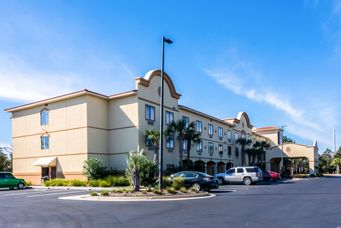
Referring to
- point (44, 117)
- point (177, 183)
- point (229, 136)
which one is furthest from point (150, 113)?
point (229, 136)

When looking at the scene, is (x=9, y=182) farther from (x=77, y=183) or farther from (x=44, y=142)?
(x=44, y=142)

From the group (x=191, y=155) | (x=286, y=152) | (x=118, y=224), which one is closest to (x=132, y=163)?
(x=118, y=224)

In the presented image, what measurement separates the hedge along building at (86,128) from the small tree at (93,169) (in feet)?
3.46

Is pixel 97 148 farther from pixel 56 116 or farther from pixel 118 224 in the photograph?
pixel 118 224

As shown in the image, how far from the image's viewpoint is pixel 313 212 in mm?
13469

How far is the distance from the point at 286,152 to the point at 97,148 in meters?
45.2

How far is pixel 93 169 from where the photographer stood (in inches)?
1344

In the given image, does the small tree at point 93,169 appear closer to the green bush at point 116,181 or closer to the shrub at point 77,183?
the shrub at point 77,183

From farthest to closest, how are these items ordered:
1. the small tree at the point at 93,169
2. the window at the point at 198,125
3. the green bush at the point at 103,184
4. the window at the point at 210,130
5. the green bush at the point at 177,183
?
the window at the point at 210,130
the window at the point at 198,125
the small tree at the point at 93,169
the green bush at the point at 103,184
the green bush at the point at 177,183

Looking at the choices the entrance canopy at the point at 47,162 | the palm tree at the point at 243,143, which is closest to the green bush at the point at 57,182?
the entrance canopy at the point at 47,162

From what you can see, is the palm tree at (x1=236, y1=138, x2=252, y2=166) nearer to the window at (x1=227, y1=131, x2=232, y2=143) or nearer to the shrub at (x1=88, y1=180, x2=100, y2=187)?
the window at (x1=227, y1=131, x2=232, y2=143)

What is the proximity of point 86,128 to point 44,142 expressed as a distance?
22.3ft

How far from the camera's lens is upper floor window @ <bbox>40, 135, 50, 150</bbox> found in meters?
39.0

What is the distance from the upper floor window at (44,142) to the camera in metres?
39.0
